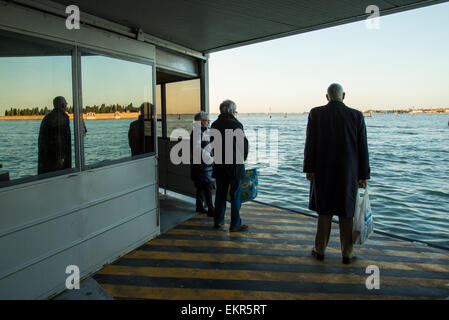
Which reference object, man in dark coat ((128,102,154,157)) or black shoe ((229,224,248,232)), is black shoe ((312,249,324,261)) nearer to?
black shoe ((229,224,248,232))

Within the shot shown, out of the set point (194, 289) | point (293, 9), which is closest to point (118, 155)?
point (194, 289)

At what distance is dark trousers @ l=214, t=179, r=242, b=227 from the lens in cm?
440

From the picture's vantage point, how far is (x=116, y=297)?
287cm

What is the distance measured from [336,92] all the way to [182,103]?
3483mm

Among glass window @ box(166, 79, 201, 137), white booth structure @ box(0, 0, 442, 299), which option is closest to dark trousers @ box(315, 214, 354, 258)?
white booth structure @ box(0, 0, 442, 299)

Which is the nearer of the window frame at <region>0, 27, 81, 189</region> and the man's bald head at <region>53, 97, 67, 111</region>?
the window frame at <region>0, 27, 81, 189</region>

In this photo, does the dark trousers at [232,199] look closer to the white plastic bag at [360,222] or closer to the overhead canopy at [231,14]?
the white plastic bag at [360,222]

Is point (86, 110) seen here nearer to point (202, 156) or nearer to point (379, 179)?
point (202, 156)

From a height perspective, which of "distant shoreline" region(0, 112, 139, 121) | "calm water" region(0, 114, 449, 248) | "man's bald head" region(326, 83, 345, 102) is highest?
"man's bald head" region(326, 83, 345, 102)

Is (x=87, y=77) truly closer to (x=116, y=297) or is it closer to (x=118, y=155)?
(x=118, y=155)

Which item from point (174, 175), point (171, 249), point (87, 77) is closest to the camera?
point (87, 77)

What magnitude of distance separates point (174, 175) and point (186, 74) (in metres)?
1.97

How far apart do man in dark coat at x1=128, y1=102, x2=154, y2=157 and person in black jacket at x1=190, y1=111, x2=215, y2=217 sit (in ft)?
2.70
